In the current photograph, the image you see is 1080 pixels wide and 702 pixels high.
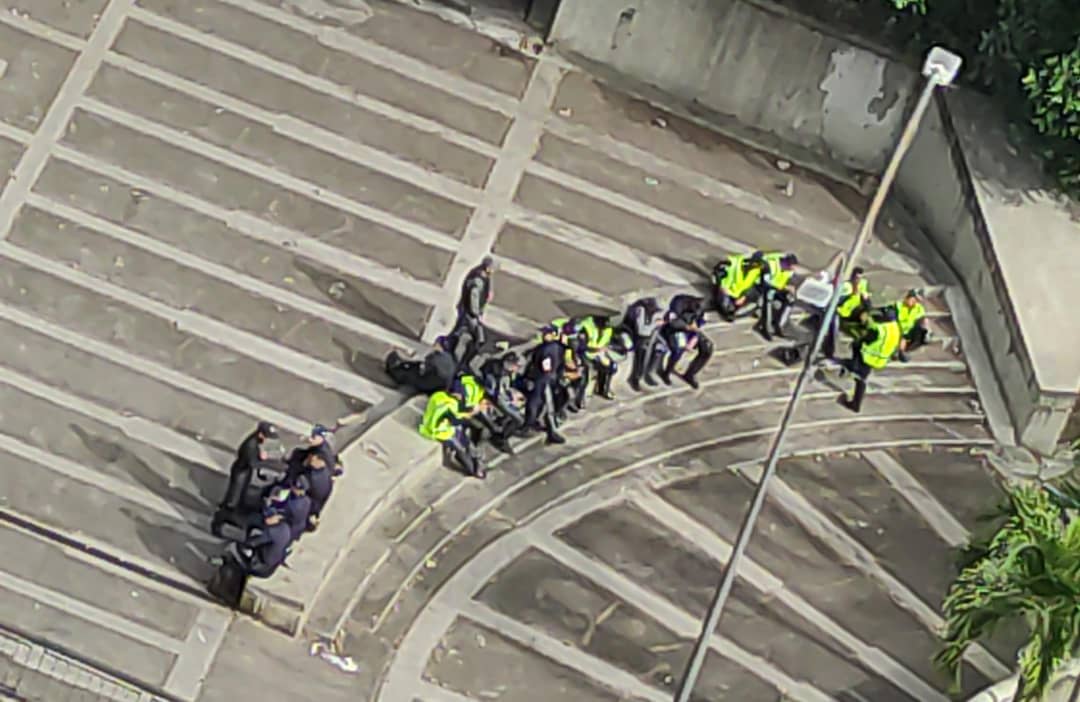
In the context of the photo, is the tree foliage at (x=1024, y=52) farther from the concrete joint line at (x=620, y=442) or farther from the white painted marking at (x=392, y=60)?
the white painted marking at (x=392, y=60)

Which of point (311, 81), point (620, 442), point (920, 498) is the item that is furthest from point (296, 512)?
point (311, 81)

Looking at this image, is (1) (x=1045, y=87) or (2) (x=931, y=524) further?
(1) (x=1045, y=87)

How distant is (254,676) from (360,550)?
1968 mm

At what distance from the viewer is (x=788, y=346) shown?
24.8 metres

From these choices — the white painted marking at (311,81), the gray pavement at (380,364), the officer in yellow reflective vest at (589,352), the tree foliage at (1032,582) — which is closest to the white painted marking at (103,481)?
the gray pavement at (380,364)

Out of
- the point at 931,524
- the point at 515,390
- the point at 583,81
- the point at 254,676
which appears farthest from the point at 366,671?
the point at 583,81

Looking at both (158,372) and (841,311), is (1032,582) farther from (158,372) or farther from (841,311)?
(158,372)

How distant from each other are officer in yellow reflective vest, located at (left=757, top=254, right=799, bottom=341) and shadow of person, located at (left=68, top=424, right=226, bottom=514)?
704cm

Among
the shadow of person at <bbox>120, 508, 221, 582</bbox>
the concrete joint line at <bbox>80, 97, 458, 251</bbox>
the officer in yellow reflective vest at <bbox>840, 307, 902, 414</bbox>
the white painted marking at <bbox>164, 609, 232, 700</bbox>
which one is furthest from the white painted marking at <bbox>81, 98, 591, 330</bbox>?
the white painted marking at <bbox>164, 609, 232, 700</bbox>

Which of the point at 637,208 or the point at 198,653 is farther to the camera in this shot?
the point at 637,208

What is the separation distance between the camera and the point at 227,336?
23.1 metres

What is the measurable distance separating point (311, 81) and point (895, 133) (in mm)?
7975

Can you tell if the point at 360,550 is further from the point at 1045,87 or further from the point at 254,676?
the point at 1045,87

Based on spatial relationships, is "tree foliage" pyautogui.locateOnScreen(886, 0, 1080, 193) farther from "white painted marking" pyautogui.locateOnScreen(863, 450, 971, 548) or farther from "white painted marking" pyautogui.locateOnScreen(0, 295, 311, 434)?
"white painted marking" pyautogui.locateOnScreen(0, 295, 311, 434)
